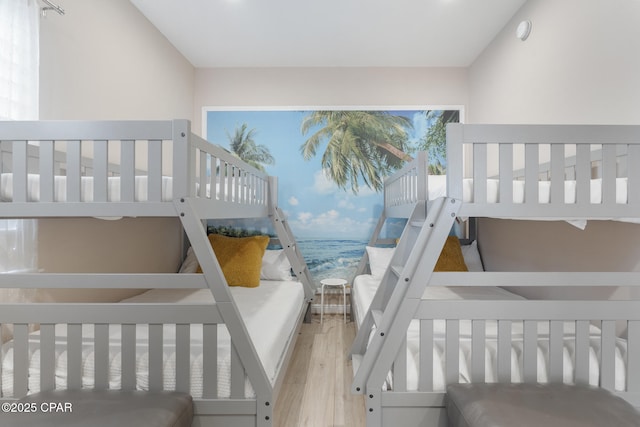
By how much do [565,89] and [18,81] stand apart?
9.93ft

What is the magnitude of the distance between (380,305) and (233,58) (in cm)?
276

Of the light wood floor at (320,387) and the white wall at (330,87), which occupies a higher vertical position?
the white wall at (330,87)

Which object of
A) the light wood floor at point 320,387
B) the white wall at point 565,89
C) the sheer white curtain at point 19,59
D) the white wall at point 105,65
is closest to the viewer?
the sheer white curtain at point 19,59

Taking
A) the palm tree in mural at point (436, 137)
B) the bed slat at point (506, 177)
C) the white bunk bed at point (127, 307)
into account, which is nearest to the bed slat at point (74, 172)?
the white bunk bed at point (127, 307)

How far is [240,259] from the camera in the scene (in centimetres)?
298

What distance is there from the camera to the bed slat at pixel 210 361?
4.72ft

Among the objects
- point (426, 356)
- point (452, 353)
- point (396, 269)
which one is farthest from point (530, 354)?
point (396, 269)

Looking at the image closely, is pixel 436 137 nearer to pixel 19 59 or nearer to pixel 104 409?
pixel 19 59

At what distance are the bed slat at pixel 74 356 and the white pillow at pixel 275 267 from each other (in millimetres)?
1846

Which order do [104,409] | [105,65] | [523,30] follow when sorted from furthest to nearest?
[523,30]
[105,65]
[104,409]

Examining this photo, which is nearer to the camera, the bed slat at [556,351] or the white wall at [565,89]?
the bed slat at [556,351]

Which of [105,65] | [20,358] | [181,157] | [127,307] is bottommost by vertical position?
[20,358]

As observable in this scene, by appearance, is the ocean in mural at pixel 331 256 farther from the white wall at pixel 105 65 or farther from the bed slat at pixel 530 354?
the bed slat at pixel 530 354

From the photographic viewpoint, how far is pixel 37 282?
4.66 feet
